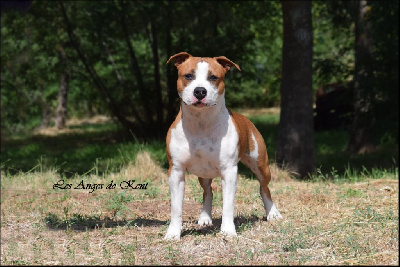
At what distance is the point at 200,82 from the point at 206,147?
1.81 feet

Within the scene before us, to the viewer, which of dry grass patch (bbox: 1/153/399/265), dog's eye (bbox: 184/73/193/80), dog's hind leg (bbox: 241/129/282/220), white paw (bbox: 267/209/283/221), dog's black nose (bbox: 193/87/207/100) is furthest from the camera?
white paw (bbox: 267/209/283/221)

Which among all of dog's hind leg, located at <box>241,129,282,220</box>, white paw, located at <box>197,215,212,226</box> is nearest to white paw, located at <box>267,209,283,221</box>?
dog's hind leg, located at <box>241,129,282,220</box>

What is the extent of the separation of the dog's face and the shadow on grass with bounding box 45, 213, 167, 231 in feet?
4.57

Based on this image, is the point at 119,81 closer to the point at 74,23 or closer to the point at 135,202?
the point at 74,23

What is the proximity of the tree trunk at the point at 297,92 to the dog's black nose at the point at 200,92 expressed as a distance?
4765 mm

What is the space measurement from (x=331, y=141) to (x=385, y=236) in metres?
9.70

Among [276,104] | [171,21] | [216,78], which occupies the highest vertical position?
[171,21]

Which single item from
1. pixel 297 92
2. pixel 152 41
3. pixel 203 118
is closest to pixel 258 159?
pixel 203 118

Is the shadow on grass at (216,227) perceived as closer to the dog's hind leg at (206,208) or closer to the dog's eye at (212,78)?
the dog's hind leg at (206,208)

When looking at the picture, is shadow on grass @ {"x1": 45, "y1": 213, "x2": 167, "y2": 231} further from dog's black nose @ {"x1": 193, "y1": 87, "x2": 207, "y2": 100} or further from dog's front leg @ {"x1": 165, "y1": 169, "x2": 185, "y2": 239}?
dog's black nose @ {"x1": 193, "y1": 87, "x2": 207, "y2": 100}

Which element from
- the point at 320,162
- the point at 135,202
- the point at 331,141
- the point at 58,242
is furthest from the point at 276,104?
the point at 58,242

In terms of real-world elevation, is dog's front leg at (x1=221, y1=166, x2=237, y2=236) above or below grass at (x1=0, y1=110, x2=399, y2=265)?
above

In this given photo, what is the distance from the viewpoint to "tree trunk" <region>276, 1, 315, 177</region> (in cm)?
855

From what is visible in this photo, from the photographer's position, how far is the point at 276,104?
1059 inches
